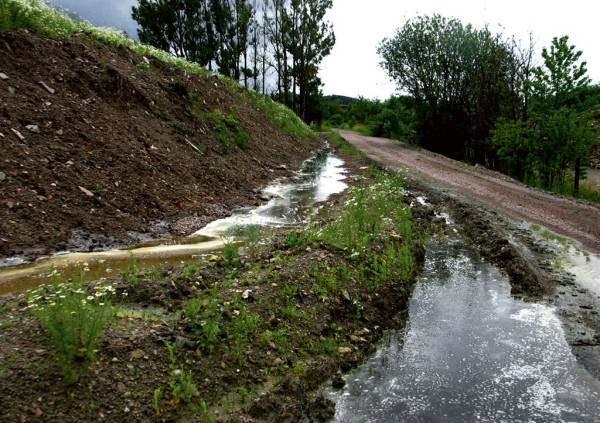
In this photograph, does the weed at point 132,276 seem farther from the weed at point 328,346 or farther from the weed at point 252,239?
the weed at point 328,346

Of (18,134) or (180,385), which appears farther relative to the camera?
(18,134)

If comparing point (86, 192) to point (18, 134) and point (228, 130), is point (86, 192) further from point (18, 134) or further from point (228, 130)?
point (228, 130)

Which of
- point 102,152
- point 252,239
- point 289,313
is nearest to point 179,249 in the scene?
point 252,239

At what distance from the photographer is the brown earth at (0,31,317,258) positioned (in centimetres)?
765

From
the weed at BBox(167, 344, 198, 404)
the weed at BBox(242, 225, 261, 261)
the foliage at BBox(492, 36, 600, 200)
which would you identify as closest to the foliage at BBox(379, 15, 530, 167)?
the foliage at BBox(492, 36, 600, 200)

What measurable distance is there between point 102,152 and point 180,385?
22.9 feet

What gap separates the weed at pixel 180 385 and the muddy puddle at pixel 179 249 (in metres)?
1.30

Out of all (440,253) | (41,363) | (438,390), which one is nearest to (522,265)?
(440,253)

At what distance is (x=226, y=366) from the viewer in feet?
14.7

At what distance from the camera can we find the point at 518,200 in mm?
13672

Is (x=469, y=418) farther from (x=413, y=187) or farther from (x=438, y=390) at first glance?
(x=413, y=187)

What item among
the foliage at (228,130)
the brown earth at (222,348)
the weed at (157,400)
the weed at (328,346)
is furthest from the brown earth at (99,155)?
the weed at (328,346)

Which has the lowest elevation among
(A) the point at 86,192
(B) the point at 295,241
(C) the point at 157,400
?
(C) the point at 157,400

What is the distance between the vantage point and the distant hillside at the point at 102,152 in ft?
25.2
